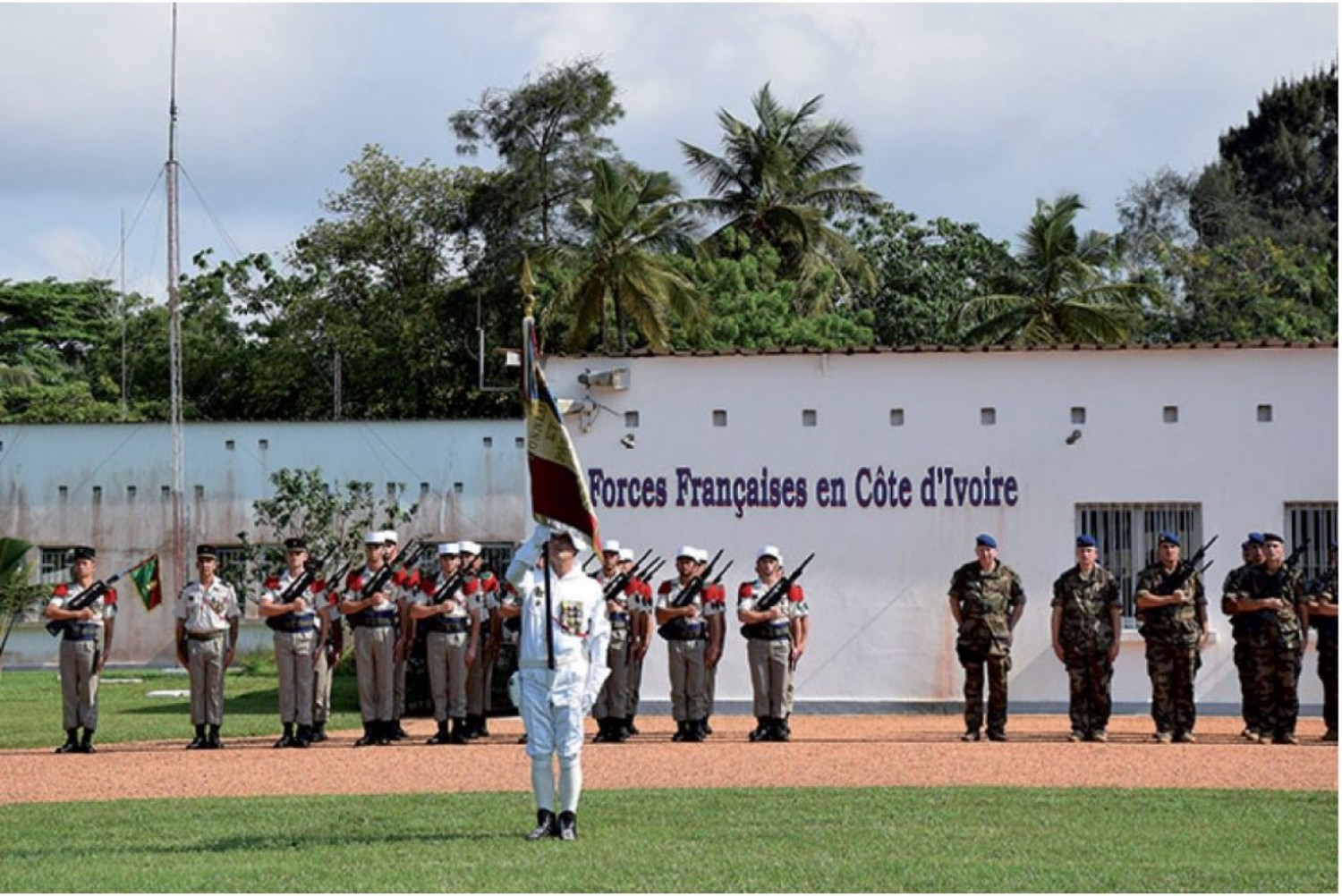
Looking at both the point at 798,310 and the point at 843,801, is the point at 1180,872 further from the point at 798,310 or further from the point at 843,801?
the point at 798,310

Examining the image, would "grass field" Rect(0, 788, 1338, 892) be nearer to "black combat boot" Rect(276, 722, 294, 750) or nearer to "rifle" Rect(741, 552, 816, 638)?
"black combat boot" Rect(276, 722, 294, 750)

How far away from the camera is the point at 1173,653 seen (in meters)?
19.7

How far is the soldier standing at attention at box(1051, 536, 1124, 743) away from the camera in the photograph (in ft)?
64.3

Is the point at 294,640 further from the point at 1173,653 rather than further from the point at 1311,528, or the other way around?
the point at 1311,528

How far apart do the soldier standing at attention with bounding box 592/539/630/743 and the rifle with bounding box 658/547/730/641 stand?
406mm

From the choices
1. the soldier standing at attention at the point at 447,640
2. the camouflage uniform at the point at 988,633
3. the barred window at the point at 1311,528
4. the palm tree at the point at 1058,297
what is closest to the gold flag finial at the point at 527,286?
the soldier standing at attention at the point at 447,640

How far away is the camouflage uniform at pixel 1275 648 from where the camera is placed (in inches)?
Result: 767

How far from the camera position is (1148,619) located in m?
19.9

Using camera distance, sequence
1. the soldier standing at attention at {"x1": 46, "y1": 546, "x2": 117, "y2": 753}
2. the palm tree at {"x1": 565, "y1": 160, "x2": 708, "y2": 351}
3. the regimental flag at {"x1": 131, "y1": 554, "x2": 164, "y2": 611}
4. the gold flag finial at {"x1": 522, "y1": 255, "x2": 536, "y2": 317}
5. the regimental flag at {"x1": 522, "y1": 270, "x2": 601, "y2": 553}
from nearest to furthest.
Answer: the gold flag finial at {"x1": 522, "y1": 255, "x2": 536, "y2": 317}
the regimental flag at {"x1": 522, "y1": 270, "x2": 601, "y2": 553}
the soldier standing at attention at {"x1": 46, "y1": 546, "x2": 117, "y2": 753}
the regimental flag at {"x1": 131, "y1": 554, "x2": 164, "y2": 611}
the palm tree at {"x1": 565, "y1": 160, "x2": 708, "y2": 351}

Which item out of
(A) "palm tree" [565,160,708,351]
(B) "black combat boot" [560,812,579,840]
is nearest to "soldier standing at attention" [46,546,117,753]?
(B) "black combat boot" [560,812,579,840]

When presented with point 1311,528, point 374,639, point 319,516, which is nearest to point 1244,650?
point 1311,528

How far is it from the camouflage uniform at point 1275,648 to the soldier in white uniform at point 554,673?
861 cm

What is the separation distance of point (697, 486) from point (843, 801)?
28.8ft

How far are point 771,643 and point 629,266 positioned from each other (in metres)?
24.1
